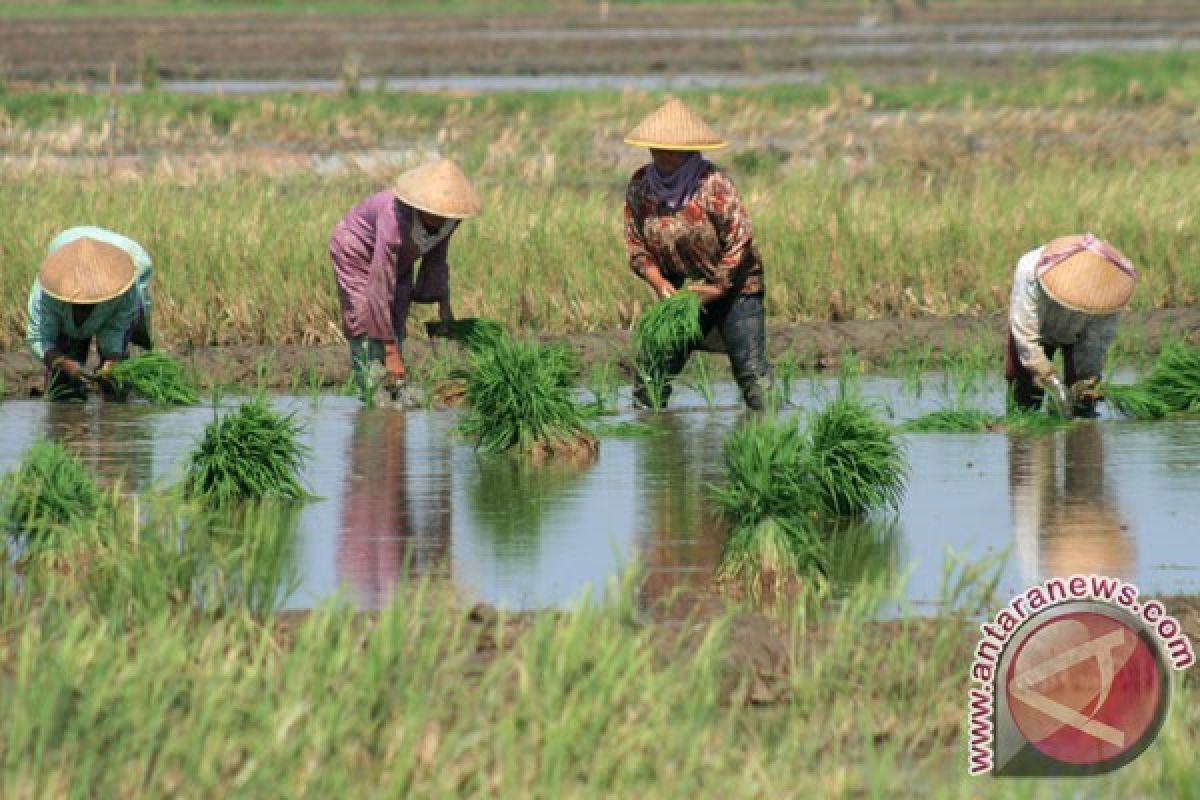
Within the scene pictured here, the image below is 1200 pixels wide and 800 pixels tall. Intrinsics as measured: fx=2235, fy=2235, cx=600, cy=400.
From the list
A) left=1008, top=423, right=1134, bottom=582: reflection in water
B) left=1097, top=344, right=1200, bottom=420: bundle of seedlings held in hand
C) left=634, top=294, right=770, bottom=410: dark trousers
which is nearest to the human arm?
left=634, top=294, right=770, bottom=410: dark trousers

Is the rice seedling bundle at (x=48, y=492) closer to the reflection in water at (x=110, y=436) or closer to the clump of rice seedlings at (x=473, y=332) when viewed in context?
the reflection in water at (x=110, y=436)

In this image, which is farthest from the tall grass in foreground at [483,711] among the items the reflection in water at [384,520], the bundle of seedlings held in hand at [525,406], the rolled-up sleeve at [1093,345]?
the rolled-up sleeve at [1093,345]

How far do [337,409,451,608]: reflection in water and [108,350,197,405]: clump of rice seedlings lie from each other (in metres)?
1.04

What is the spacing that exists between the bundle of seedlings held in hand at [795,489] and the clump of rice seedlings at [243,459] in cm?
162

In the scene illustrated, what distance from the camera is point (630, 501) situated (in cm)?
802

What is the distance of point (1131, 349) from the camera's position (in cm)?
1161

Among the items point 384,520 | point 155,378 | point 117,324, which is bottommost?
point 384,520

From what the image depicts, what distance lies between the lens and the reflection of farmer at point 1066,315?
8.66 metres

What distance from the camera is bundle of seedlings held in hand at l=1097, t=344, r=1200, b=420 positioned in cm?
968

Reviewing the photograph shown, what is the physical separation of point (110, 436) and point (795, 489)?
3749mm

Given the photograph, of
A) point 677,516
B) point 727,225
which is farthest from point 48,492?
point 727,225

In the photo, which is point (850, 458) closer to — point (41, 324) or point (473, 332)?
point (473, 332)

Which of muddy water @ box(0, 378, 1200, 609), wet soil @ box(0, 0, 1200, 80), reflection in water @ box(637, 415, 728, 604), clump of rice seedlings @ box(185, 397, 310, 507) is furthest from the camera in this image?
wet soil @ box(0, 0, 1200, 80)

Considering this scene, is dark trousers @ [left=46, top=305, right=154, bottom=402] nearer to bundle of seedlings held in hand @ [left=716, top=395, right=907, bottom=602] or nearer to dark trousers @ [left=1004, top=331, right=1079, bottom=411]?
bundle of seedlings held in hand @ [left=716, top=395, right=907, bottom=602]
